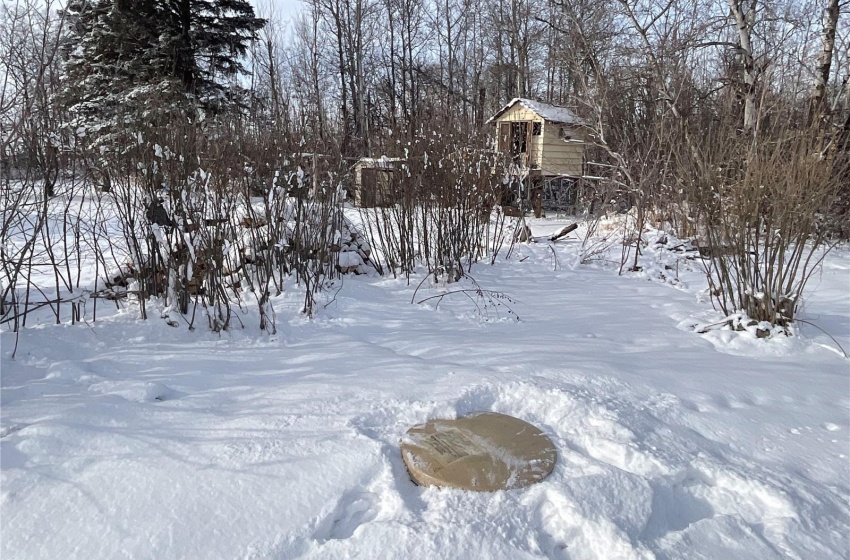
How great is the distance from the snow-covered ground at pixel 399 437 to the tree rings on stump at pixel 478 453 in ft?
0.24

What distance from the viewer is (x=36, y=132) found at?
3520 millimetres

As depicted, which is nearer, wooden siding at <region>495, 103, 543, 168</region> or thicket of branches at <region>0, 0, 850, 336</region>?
thicket of branches at <region>0, 0, 850, 336</region>

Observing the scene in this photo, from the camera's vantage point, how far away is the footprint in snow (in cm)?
201

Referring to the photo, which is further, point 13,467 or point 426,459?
point 426,459

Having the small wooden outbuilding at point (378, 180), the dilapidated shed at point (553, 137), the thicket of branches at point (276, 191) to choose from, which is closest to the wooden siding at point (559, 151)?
the dilapidated shed at point (553, 137)

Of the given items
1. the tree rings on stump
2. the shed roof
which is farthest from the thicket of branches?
the shed roof

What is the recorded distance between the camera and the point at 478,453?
8.16 ft

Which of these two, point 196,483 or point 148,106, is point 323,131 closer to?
point 148,106

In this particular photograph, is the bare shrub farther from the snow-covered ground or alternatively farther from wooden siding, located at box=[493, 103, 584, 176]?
wooden siding, located at box=[493, 103, 584, 176]

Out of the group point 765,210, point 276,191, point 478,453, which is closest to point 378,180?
point 276,191

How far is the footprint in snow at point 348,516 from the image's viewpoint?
2008 millimetres

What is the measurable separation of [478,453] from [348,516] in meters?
0.69

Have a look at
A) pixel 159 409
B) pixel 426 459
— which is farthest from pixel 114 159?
pixel 426 459

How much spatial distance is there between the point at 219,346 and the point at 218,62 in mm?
13960
